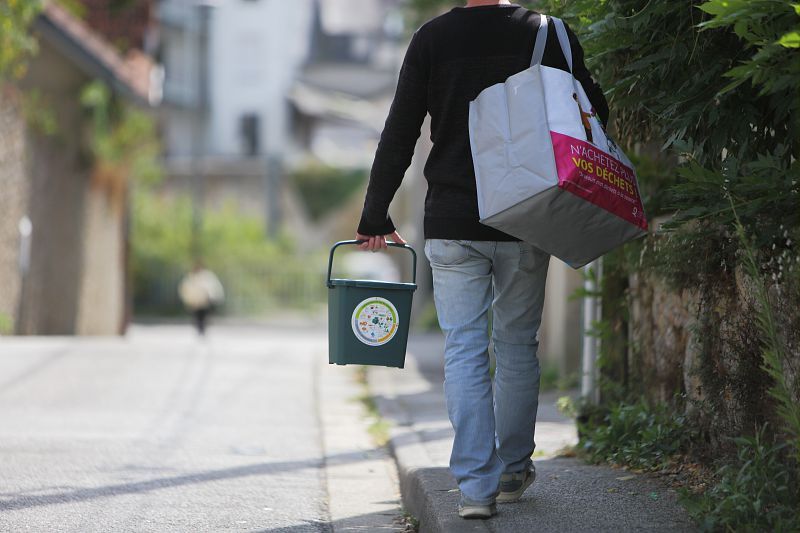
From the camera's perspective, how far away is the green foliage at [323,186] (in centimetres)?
4222

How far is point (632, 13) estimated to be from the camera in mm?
3852

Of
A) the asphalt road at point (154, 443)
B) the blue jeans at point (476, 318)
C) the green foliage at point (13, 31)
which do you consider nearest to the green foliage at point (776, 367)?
the blue jeans at point (476, 318)

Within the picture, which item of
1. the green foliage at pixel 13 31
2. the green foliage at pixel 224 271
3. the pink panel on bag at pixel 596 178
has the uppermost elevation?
the green foliage at pixel 13 31

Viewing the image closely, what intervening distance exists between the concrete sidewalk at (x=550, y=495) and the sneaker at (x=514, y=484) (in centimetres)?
3

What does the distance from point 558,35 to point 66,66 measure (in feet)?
46.0

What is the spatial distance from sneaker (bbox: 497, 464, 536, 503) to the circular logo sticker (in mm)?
602

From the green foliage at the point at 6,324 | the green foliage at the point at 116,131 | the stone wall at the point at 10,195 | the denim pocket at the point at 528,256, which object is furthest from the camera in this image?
the green foliage at the point at 116,131

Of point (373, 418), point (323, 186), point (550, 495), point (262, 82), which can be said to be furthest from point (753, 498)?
point (262, 82)

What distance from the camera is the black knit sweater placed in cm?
378

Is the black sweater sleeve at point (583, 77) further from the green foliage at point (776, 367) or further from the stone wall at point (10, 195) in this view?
the stone wall at point (10, 195)

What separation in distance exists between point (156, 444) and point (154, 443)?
0.12 feet

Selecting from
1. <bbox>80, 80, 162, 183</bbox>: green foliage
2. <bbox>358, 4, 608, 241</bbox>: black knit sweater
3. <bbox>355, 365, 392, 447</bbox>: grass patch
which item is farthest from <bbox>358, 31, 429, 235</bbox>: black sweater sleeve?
<bbox>80, 80, 162, 183</bbox>: green foliage

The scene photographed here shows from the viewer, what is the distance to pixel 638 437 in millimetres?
4883

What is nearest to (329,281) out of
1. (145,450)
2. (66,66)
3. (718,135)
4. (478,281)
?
(478,281)
